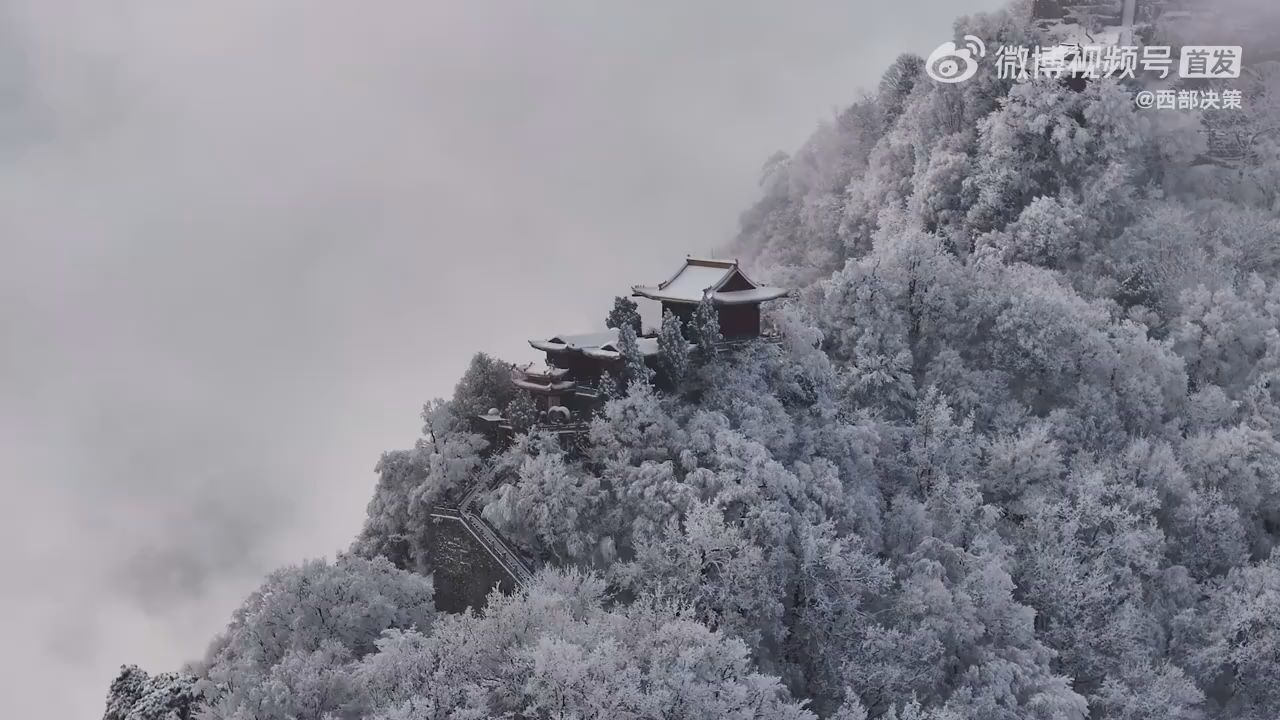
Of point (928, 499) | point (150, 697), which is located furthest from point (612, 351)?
point (150, 697)

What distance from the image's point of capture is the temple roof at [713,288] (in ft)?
118

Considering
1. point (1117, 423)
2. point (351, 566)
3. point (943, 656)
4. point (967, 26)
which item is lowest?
point (943, 656)

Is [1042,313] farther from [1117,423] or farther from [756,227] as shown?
[756,227]

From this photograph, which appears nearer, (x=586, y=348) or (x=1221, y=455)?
(x=586, y=348)

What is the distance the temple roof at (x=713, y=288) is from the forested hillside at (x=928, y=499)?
1633mm

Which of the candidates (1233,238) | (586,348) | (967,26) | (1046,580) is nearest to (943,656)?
(1046,580)

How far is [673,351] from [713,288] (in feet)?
8.77

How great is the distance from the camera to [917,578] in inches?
1318

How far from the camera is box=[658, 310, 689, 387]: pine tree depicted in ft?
114

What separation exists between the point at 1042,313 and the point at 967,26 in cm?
1747

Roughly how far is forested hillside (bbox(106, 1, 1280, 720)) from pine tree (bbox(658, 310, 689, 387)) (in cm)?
24

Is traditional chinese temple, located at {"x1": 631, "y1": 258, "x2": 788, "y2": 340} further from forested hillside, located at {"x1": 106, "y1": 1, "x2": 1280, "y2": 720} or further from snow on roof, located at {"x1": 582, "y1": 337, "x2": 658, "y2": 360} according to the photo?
snow on roof, located at {"x1": 582, "y1": 337, "x2": 658, "y2": 360}

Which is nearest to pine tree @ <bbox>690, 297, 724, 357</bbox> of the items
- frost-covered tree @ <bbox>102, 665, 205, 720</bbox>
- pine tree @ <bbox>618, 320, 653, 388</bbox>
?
pine tree @ <bbox>618, 320, 653, 388</bbox>

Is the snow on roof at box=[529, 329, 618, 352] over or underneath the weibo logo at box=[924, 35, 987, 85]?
underneath
